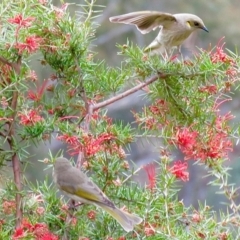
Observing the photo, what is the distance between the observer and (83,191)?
1872mm

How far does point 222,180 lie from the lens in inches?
73.1

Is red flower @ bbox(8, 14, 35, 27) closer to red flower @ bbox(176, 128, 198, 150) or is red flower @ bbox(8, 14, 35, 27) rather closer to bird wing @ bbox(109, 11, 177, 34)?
bird wing @ bbox(109, 11, 177, 34)

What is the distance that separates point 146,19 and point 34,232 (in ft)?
2.70

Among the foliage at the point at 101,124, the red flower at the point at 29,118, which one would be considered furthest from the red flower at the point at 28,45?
the red flower at the point at 29,118

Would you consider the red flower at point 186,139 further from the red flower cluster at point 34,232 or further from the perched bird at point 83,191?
the red flower cluster at point 34,232

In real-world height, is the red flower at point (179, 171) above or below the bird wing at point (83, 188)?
above

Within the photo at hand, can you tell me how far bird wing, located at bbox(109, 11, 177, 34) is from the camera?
214 centimetres

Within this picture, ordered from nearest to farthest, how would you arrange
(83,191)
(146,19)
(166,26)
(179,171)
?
(179,171)
(83,191)
(146,19)
(166,26)

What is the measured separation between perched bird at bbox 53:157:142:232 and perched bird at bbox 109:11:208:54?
45 cm

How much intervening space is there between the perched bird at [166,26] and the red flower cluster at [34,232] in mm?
660

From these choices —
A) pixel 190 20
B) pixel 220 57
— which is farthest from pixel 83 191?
pixel 190 20

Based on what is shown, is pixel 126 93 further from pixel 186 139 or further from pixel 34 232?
pixel 34 232

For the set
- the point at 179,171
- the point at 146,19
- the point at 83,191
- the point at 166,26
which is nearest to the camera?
the point at 179,171

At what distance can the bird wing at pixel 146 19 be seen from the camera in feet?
7.02
